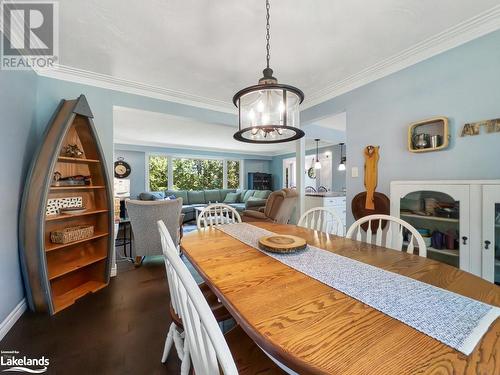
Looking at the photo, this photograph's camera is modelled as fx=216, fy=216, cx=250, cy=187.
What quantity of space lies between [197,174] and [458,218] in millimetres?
6767

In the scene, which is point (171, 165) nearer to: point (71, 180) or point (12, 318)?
point (71, 180)

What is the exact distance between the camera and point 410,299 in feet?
2.51

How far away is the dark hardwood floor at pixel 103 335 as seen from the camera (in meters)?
1.36

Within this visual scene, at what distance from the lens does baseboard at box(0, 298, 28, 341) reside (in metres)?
1.56

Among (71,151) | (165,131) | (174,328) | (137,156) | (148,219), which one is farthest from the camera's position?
(137,156)

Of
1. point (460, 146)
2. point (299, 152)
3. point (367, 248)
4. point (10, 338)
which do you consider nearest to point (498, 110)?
point (460, 146)

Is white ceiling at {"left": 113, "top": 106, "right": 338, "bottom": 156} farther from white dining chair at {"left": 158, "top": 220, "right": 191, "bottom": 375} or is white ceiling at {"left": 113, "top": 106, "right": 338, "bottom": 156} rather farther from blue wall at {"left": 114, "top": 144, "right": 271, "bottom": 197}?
white dining chair at {"left": 158, "top": 220, "right": 191, "bottom": 375}

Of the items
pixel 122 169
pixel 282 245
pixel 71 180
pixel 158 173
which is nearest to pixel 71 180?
pixel 71 180

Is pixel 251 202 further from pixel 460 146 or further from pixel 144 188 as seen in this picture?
pixel 460 146

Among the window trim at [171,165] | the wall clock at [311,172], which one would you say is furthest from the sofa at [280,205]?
the window trim at [171,165]

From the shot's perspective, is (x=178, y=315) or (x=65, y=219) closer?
(x=178, y=315)

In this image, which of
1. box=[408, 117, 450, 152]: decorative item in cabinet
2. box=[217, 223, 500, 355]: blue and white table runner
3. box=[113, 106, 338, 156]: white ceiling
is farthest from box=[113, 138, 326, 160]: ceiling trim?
box=[217, 223, 500, 355]: blue and white table runner

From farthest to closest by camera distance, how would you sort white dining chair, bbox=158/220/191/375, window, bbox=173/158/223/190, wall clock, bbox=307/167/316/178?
1. wall clock, bbox=307/167/316/178
2. window, bbox=173/158/223/190
3. white dining chair, bbox=158/220/191/375

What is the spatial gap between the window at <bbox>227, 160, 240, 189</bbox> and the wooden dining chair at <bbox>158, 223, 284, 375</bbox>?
7182mm
